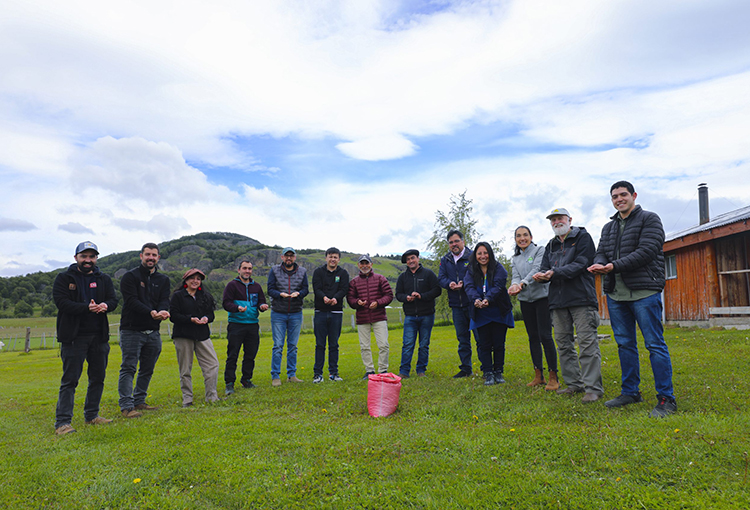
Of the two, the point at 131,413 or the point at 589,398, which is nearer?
the point at 589,398

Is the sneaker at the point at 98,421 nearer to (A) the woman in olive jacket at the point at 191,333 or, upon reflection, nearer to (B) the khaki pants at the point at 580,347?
(A) the woman in olive jacket at the point at 191,333

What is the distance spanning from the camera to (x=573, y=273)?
5.50 meters

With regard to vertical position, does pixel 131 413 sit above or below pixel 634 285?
below

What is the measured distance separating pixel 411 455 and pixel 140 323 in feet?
14.9

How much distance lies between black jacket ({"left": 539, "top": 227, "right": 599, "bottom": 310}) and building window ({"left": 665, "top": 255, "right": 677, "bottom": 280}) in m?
12.9

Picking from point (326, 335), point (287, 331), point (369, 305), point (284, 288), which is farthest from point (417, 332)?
point (284, 288)

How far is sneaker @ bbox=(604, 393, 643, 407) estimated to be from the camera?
4871 millimetres

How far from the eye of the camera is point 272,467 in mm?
3779

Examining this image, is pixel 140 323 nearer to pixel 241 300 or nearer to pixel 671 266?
pixel 241 300

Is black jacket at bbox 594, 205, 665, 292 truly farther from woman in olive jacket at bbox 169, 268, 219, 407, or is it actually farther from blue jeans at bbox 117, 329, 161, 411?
blue jeans at bbox 117, 329, 161, 411

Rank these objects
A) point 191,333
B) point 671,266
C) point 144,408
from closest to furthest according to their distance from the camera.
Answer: point 144,408
point 191,333
point 671,266

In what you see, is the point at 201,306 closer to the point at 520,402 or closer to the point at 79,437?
the point at 79,437

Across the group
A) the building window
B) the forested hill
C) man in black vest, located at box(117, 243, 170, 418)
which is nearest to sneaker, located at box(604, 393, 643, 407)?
man in black vest, located at box(117, 243, 170, 418)

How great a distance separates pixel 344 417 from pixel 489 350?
268 cm
